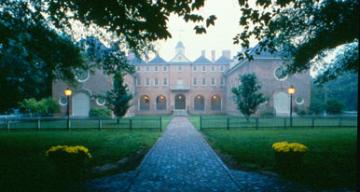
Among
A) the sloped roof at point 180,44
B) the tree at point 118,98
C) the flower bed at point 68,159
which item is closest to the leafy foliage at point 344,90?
the sloped roof at point 180,44

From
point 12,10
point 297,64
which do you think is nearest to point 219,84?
point 297,64

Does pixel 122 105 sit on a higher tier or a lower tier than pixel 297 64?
lower

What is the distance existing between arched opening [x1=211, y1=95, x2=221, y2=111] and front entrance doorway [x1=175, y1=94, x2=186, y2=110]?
17.7 ft

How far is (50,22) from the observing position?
13.3 meters

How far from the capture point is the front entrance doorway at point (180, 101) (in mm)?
52594

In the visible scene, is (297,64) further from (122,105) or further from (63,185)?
(122,105)

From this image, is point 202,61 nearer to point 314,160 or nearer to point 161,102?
point 161,102

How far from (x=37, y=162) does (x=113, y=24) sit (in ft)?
18.2

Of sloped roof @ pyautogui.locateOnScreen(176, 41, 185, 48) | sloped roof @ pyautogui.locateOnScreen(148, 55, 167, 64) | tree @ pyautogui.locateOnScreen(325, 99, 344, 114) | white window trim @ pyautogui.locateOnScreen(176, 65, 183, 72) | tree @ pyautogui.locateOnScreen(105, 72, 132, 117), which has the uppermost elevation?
sloped roof @ pyautogui.locateOnScreen(176, 41, 185, 48)

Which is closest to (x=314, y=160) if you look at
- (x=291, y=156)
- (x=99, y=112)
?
(x=291, y=156)

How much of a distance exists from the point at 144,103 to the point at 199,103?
34.7 ft

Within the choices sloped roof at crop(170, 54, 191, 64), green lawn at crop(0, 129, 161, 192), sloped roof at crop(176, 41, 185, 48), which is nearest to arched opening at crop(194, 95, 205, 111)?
sloped roof at crop(170, 54, 191, 64)

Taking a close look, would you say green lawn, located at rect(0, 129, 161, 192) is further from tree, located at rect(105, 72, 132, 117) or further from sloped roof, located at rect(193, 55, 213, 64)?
sloped roof, located at rect(193, 55, 213, 64)

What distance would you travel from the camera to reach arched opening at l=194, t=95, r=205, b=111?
2066 inches
